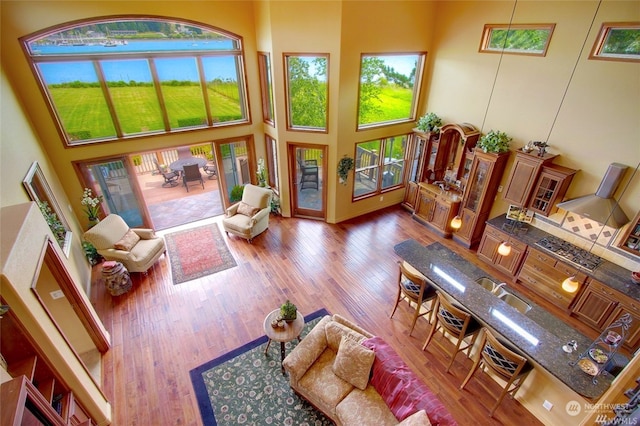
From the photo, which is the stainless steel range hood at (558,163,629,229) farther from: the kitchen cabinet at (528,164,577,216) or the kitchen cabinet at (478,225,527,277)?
the kitchen cabinet at (478,225,527,277)

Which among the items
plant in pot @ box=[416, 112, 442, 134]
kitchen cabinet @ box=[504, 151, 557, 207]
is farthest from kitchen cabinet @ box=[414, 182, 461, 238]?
plant in pot @ box=[416, 112, 442, 134]

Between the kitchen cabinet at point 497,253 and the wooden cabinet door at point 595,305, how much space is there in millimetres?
1111

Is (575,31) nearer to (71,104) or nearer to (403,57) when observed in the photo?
(403,57)

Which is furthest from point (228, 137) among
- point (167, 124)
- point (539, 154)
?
point (539, 154)

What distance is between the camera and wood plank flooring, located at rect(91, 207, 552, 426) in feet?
13.8

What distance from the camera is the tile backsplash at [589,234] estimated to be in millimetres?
5034

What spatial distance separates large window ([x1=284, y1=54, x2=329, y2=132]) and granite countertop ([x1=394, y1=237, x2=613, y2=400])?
3.75 m

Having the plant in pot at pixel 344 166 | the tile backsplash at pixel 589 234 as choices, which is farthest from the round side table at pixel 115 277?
the tile backsplash at pixel 589 234

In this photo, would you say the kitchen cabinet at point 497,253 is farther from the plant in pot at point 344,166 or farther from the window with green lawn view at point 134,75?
the window with green lawn view at point 134,75

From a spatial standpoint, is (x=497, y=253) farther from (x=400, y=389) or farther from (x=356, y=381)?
(x=356, y=381)

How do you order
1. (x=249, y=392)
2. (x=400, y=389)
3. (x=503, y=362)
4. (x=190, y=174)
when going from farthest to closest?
1. (x=190, y=174)
2. (x=249, y=392)
3. (x=503, y=362)
4. (x=400, y=389)

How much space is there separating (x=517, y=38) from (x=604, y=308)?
16.4 ft

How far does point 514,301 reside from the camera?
465cm

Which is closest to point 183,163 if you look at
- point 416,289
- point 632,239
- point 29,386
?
point 29,386
